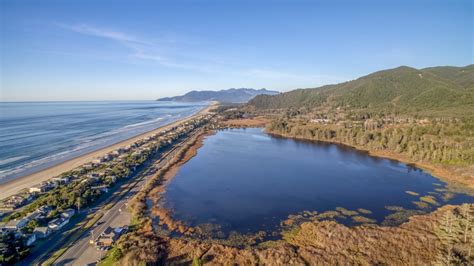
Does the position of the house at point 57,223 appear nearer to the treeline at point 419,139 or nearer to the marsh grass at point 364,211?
the marsh grass at point 364,211

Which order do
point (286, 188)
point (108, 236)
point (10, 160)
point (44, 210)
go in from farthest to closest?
1. point (10, 160)
2. point (286, 188)
3. point (44, 210)
4. point (108, 236)

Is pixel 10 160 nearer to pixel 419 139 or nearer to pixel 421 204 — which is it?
pixel 421 204

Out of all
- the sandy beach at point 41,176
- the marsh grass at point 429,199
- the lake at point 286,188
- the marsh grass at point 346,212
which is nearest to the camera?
the marsh grass at point 346,212

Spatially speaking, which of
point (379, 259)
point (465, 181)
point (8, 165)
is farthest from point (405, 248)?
point (8, 165)

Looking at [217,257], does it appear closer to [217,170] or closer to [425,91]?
[217,170]

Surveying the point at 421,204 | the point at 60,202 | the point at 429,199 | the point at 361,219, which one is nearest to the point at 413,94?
the point at 429,199

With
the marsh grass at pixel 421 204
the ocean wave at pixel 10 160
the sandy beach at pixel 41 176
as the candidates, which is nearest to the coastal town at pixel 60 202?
the sandy beach at pixel 41 176

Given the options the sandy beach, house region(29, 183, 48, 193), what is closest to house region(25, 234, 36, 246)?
house region(29, 183, 48, 193)
